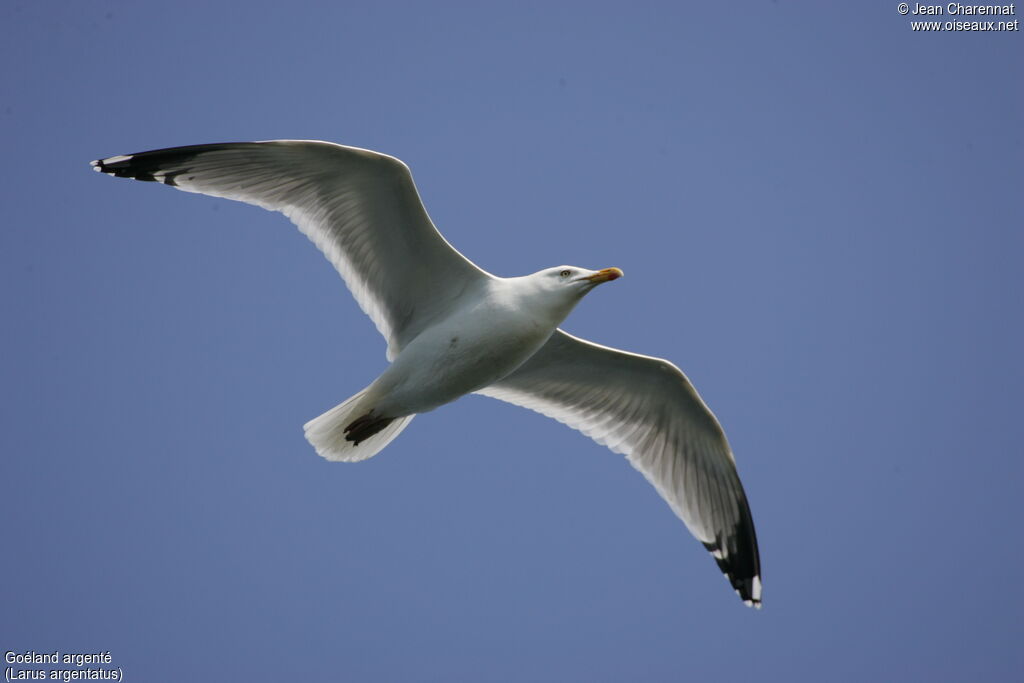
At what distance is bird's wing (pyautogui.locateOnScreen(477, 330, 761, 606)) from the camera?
7.29m

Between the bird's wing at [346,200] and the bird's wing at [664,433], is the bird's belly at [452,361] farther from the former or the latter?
the bird's wing at [664,433]

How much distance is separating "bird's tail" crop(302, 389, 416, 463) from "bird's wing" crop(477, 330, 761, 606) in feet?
2.88

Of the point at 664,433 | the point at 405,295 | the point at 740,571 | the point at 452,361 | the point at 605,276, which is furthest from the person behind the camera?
the point at 740,571

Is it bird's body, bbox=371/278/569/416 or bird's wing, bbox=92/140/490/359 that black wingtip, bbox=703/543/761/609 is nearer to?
bird's body, bbox=371/278/569/416

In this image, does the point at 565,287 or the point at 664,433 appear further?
the point at 664,433

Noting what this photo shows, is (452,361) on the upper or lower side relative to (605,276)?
lower

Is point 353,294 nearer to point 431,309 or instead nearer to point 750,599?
point 431,309

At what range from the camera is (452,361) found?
20.9 feet

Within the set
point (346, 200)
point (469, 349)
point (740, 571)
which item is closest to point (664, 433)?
point (740, 571)

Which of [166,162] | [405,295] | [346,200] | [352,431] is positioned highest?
[166,162]

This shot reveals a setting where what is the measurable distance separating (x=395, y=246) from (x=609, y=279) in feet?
4.49

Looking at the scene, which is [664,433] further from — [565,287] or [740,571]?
[565,287]

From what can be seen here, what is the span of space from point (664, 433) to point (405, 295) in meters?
2.13

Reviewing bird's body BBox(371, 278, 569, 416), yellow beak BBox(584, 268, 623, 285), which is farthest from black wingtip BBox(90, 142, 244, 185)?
yellow beak BBox(584, 268, 623, 285)
